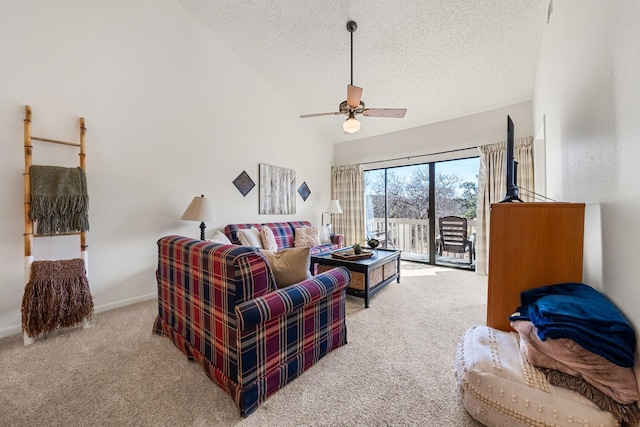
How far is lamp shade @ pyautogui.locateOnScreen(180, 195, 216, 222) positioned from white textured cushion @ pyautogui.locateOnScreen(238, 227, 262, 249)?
20.5 inches

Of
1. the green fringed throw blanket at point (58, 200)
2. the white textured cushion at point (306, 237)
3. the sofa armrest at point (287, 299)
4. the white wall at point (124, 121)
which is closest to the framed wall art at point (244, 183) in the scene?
the white wall at point (124, 121)

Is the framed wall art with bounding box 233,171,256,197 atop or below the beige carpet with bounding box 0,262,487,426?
atop

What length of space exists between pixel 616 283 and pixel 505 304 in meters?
0.47

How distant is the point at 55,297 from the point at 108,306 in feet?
2.10

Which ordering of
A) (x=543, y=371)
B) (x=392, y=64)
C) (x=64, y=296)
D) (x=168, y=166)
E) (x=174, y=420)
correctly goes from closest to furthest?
1. (x=543, y=371)
2. (x=174, y=420)
3. (x=64, y=296)
4. (x=168, y=166)
5. (x=392, y=64)

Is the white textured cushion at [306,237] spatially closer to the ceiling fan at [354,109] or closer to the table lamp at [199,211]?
the table lamp at [199,211]

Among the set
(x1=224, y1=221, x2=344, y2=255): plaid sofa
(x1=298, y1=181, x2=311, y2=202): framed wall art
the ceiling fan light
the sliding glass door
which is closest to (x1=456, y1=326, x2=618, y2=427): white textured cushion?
the ceiling fan light

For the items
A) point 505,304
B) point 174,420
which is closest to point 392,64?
point 505,304

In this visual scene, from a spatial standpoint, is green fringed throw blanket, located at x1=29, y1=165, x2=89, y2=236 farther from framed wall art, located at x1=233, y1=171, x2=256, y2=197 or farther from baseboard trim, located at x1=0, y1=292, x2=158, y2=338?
framed wall art, located at x1=233, y1=171, x2=256, y2=197

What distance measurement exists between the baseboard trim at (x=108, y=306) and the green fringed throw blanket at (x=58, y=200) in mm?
870

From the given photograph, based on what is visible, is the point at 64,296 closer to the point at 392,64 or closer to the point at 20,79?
the point at 20,79

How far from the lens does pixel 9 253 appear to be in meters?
2.16

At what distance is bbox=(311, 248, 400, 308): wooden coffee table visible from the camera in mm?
2707

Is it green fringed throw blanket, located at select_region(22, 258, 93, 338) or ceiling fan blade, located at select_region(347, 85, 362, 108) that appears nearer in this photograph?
green fringed throw blanket, located at select_region(22, 258, 93, 338)
